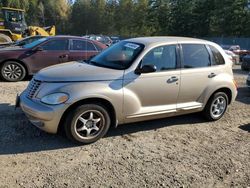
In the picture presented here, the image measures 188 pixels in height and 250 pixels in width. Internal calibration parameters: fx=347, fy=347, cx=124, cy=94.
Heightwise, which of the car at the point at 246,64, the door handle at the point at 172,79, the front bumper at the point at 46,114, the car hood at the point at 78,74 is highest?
the car hood at the point at 78,74

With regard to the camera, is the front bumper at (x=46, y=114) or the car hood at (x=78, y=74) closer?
the front bumper at (x=46, y=114)

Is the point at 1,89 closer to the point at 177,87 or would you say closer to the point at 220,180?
the point at 177,87

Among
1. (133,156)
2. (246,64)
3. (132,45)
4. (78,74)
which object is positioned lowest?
(246,64)

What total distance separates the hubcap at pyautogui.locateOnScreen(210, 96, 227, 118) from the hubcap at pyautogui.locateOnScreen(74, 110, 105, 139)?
261 cm

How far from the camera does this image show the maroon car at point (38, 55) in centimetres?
1048

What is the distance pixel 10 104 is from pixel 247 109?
218 inches

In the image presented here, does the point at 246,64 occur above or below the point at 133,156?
below

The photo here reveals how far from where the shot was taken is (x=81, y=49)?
11.4 metres

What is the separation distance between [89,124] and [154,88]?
1.33 m

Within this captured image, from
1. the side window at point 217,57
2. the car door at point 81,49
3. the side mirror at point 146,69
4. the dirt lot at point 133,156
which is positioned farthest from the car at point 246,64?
the side mirror at point 146,69

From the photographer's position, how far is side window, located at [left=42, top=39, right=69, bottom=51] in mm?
10914

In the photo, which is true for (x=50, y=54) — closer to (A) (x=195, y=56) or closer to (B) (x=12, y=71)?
(B) (x=12, y=71)

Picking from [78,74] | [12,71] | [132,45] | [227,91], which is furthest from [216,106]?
[12,71]

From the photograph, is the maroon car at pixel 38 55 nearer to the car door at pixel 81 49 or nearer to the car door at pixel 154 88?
the car door at pixel 81 49
